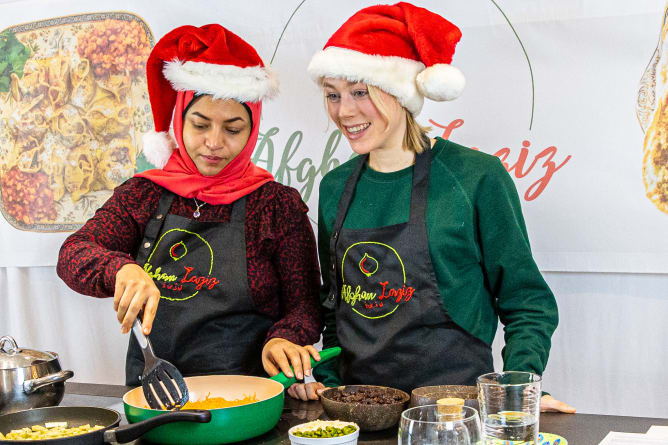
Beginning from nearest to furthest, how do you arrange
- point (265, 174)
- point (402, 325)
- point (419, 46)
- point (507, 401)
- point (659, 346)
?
point (507, 401) < point (402, 325) < point (419, 46) < point (265, 174) < point (659, 346)

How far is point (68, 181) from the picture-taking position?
10.5ft

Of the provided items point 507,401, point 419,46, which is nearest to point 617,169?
point 419,46

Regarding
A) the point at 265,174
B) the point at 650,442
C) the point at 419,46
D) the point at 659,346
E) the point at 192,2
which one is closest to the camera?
the point at 650,442

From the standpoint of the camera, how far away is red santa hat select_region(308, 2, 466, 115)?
72.4 inches

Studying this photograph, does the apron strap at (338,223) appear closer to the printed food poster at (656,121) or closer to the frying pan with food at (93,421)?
the frying pan with food at (93,421)

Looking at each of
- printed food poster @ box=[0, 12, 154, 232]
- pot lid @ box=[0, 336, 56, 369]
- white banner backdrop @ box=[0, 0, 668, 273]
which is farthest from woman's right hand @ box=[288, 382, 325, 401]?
printed food poster @ box=[0, 12, 154, 232]

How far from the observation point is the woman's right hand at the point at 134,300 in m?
1.43

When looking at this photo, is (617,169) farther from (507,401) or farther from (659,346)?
(507,401)

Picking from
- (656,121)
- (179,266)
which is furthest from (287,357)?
(656,121)

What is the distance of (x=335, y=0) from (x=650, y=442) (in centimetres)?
196

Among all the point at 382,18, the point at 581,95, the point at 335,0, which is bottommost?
the point at 581,95

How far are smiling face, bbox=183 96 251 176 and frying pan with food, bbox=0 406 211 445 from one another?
0.92m

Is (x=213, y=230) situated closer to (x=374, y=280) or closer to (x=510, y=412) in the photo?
(x=374, y=280)

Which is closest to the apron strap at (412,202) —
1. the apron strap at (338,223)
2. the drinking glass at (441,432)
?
the apron strap at (338,223)
